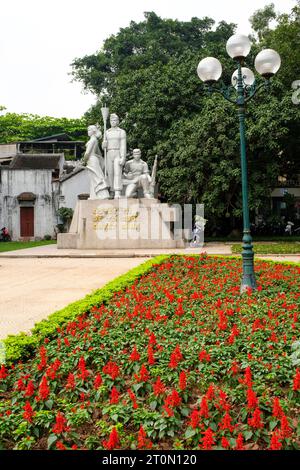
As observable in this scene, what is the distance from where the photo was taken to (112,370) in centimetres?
371

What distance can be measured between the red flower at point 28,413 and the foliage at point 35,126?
42.0m

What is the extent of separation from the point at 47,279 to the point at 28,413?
7.31 meters

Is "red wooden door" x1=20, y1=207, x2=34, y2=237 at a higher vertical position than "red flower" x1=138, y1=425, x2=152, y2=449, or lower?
higher

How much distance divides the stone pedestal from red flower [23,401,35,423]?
1493cm

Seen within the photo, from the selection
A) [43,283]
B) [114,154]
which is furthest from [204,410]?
[114,154]

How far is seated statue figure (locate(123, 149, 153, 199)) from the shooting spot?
19.2 m

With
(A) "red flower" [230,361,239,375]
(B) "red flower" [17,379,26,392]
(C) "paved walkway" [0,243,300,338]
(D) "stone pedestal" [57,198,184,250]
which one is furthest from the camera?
(D) "stone pedestal" [57,198,184,250]

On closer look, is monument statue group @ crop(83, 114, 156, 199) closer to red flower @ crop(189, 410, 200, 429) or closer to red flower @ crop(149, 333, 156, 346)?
red flower @ crop(149, 333, 156, 346)

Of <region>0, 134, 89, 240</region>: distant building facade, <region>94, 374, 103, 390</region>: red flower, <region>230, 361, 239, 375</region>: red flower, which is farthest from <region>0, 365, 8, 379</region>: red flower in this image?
<region>0, 134, 89, 240</region>: distant building facade

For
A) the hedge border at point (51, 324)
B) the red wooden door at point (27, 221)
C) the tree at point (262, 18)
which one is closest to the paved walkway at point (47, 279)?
the hedge border at point (51, 324)

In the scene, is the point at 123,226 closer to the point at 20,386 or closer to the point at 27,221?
the point at 20,386

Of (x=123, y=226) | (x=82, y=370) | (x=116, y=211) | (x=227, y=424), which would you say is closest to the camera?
(x=227, y=424)

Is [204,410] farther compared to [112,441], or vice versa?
[204,410]

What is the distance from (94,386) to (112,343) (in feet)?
3.27
